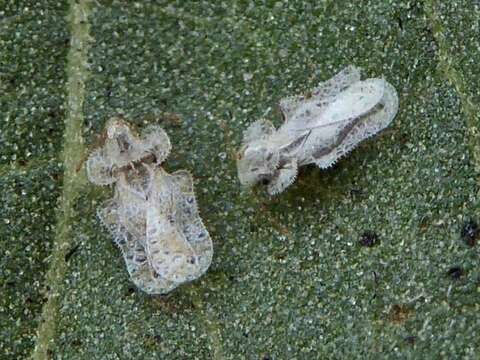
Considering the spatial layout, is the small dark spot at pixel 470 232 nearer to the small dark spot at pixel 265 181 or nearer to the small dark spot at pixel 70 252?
the small dark spot at pixel 265 181

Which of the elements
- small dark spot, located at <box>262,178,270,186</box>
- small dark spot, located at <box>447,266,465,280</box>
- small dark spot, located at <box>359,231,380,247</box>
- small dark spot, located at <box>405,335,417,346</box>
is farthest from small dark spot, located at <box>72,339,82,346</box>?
small dark spot, located at <box>447,266,465,280</box>

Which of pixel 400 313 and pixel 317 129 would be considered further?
pixel 317 129

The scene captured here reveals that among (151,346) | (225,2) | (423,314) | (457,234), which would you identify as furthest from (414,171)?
(151,346)

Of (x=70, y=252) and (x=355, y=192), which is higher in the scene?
(x=355, y=192)

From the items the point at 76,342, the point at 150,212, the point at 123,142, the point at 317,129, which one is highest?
the point at 317,129

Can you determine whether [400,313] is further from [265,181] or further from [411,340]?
[265,181]

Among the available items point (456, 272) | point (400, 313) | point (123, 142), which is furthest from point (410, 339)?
point (123, 142)

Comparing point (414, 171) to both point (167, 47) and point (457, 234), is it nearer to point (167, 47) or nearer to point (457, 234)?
point (457, 234)
